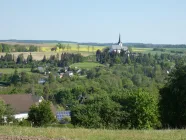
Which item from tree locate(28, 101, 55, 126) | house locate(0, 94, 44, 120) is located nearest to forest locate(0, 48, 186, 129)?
tree locate(28, 101, 55, 126)

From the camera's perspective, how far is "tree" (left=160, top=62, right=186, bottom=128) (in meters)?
28.7

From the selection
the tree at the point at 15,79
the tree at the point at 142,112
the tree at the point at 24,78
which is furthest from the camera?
the tree at the point at 15,79

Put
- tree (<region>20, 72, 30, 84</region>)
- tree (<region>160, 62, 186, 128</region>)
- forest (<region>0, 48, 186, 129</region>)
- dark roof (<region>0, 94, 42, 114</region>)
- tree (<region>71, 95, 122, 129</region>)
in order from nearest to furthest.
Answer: tree (<region>160, 62, 186, 128</region>) → forest (<region>0, 48, 186, 129</region>) → tree (<region>71, 95, 122, 129</region>) → dark roof (<region>0, 94, 42, 114</region>) → tree (<region>20, 72, 30, 84</region>)

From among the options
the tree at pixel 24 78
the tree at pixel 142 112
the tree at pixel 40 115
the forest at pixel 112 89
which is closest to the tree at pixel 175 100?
the forest at pixel 112 89

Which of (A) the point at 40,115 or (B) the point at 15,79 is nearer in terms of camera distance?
(A) the point at 40,115

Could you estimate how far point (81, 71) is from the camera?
12206 cm

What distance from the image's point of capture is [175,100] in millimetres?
29703

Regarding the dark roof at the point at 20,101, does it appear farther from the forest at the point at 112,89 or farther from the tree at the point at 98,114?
the tree at the point at 98,114

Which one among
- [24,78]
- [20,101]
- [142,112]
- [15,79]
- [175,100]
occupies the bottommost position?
[15,79]

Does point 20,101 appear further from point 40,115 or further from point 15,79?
point 15,79

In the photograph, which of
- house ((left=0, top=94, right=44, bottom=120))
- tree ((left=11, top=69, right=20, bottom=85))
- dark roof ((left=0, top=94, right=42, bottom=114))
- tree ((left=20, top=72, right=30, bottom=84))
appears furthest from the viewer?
tree ((left=11, top=69, right=20, bottom=85))

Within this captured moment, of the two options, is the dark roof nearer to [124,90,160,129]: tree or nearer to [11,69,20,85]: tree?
[124,90,160,129]: tree

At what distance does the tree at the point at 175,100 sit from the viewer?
94.1 feet

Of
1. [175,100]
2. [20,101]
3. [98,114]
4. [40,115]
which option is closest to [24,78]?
[20,101]
